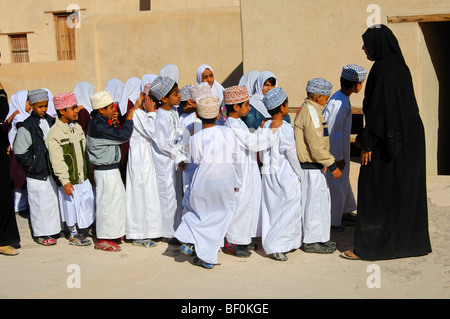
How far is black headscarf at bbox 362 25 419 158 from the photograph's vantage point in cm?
460

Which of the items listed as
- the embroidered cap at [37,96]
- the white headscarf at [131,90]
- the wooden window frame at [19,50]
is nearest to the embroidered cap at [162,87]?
the embroidered cap at [37,96]

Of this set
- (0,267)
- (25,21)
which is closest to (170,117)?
(0,267)

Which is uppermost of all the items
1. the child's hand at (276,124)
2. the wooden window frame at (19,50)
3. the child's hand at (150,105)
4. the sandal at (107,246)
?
the wooden window frame at (19,50)

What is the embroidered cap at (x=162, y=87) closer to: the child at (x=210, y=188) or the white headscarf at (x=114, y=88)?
the child at (x=210, y=188)

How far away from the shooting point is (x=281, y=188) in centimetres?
505

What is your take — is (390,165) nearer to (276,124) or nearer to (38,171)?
(276,124)

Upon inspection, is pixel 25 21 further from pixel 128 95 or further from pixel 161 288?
pixel 161 288

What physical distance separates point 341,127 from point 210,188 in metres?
1.77

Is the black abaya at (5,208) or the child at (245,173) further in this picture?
the black abaya at (5,208)

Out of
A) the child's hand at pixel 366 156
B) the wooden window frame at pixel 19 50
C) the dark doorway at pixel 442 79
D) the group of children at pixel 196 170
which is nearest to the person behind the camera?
the child's hand at pixel 366 156

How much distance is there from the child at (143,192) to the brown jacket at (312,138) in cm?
157

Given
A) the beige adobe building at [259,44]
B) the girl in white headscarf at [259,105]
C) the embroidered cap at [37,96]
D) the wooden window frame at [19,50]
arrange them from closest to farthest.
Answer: the embroidered cap at [37,96], the girl in white headscarf at [259,105], the beige adobe building at [259,44], the wooden window frame at [19,50]

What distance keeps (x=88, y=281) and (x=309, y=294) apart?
1.93m

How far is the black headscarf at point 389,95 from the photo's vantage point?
4.60m
